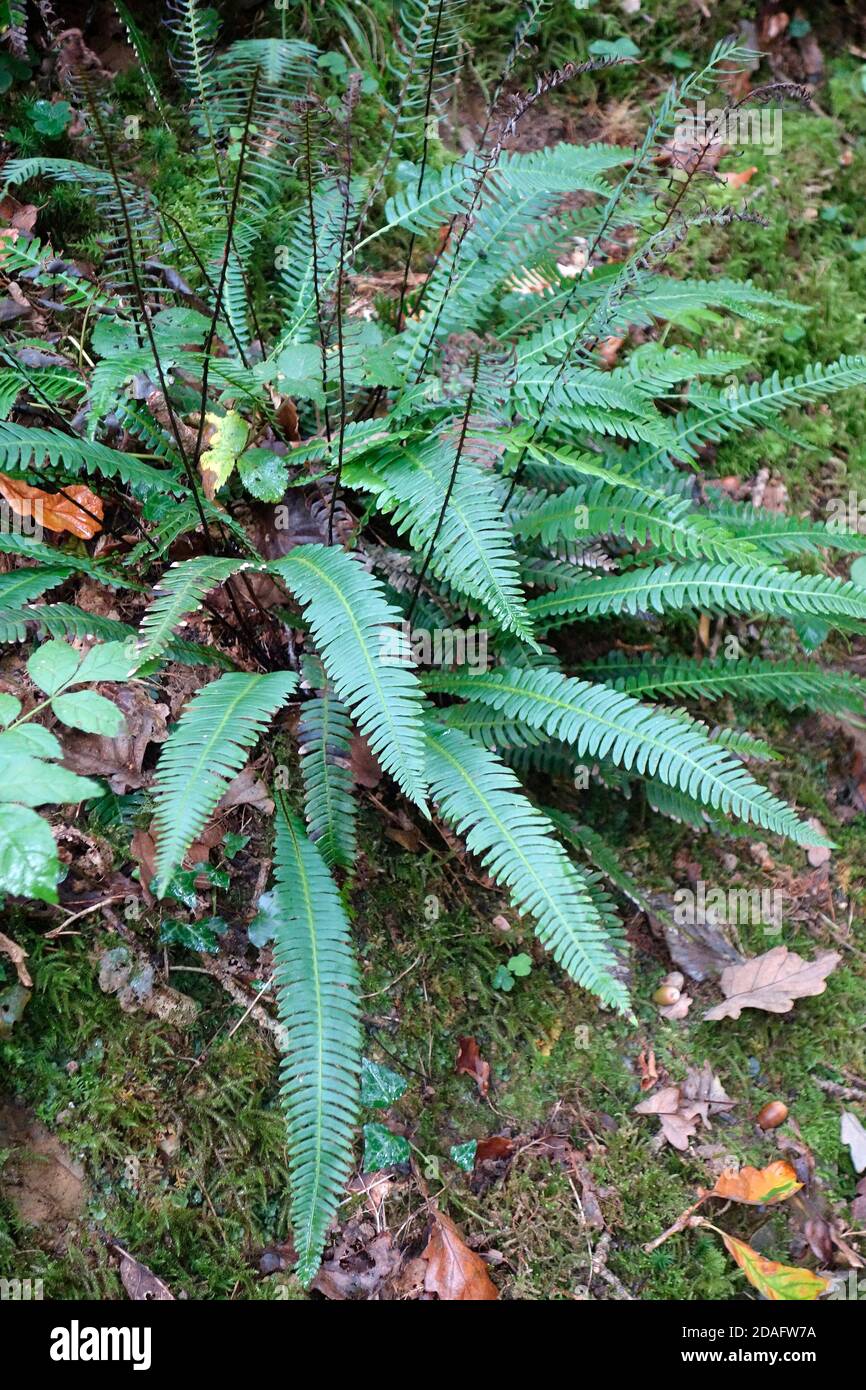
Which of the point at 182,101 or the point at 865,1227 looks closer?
the point at 865,1227

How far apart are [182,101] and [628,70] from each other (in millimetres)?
2087

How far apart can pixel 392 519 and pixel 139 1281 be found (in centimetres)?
220

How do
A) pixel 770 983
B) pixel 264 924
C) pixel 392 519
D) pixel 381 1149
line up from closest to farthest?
pixel 381 1149, pixel 264 924, pixel 392 519, pixel 770 983

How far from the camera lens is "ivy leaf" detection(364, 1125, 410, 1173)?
2.66 m

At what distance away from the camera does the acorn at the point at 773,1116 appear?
3.13m

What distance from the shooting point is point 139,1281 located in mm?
2408

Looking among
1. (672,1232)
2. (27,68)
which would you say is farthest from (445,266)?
(672,1232)

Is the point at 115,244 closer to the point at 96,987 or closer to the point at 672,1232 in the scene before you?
the point at 96,987

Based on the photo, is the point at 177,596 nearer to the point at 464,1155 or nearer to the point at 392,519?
the point at 392,519

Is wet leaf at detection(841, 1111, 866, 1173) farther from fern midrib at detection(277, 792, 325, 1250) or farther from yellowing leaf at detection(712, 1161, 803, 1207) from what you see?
fern midrib at detection(277, 792, 325, 1250)

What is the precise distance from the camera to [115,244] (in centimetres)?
345

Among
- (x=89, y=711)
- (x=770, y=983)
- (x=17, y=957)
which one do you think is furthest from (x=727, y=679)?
(x=17, y=957)

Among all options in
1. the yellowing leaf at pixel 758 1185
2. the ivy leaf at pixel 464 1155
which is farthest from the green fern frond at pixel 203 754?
the yellowing leaf at pixel 758 1185

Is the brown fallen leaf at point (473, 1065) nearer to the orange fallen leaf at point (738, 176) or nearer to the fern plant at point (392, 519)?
the fern plant at point (392, 519)
